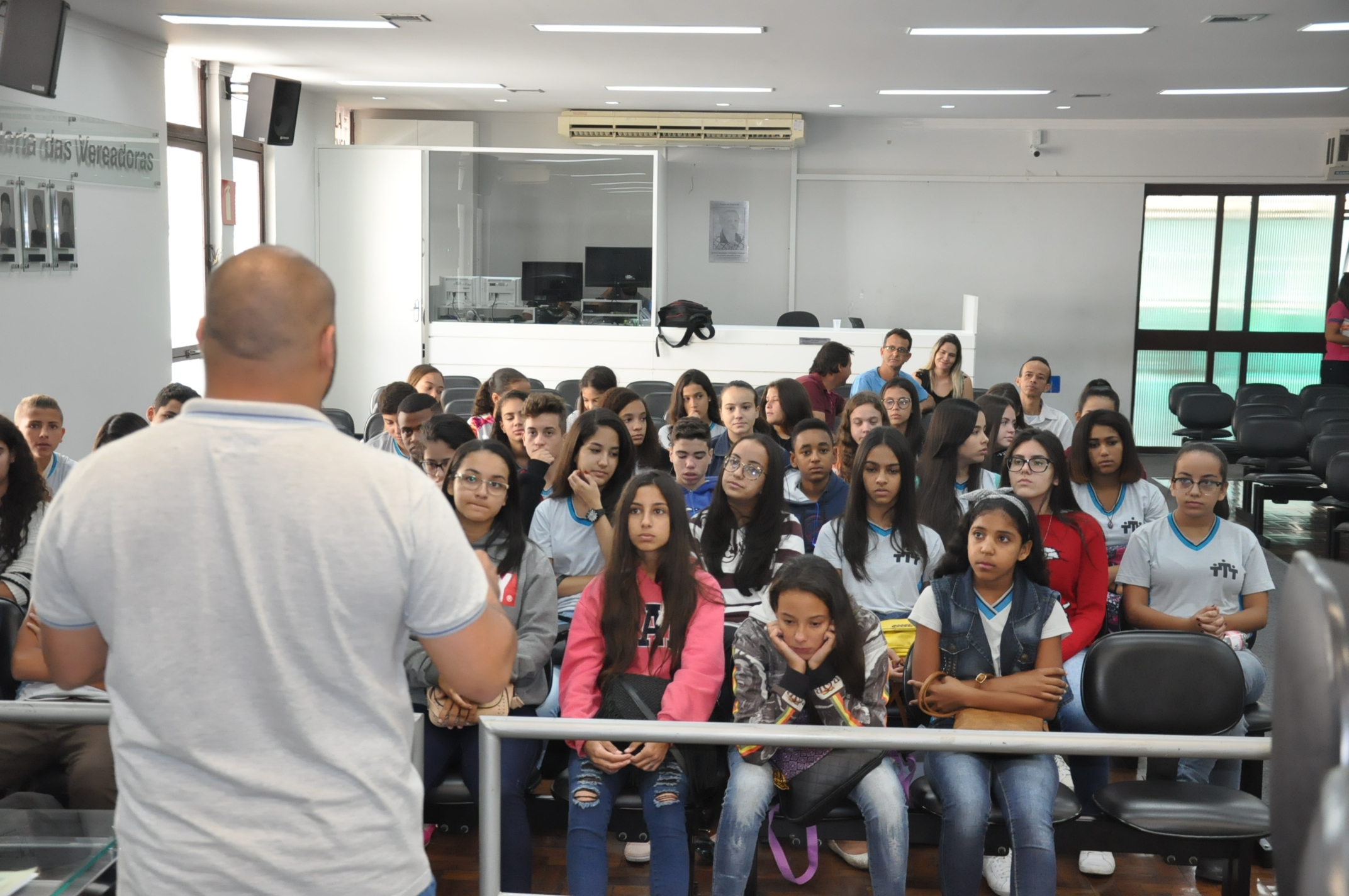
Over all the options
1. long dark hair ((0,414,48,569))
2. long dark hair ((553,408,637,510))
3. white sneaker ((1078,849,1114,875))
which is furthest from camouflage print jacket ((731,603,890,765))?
long dark hair ((0,414,48,569))

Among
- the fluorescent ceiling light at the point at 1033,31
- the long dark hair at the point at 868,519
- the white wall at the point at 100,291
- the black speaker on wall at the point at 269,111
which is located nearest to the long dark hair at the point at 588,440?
the long dark hair at the point at 868,519

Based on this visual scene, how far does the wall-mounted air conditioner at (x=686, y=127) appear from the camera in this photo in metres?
11.7

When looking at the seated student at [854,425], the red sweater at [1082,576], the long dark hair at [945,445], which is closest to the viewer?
the red sweater at [1082,576]

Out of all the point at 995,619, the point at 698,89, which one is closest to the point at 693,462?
the point at 995,619

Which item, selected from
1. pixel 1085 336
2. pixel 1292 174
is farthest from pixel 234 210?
pixel 1292 174

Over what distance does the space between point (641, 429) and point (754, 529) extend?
4.51 feet

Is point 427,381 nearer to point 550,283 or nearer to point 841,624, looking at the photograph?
point 841,624

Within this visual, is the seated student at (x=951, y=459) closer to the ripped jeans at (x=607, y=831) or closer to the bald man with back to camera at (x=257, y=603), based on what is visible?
the ripped jeans at (x=607, y=831)

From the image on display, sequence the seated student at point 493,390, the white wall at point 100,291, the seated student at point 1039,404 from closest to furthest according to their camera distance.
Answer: the seated student at point 493,390 → the white wall at point 100,291 → the seated student at point 1039,404

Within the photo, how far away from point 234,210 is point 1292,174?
1056cm

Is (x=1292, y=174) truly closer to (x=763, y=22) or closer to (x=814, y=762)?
(x=763, y=22)

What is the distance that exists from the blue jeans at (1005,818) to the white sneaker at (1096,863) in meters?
0.72

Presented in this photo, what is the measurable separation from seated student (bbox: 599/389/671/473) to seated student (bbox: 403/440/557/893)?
5.15 feet

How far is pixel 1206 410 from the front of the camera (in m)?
9.54
